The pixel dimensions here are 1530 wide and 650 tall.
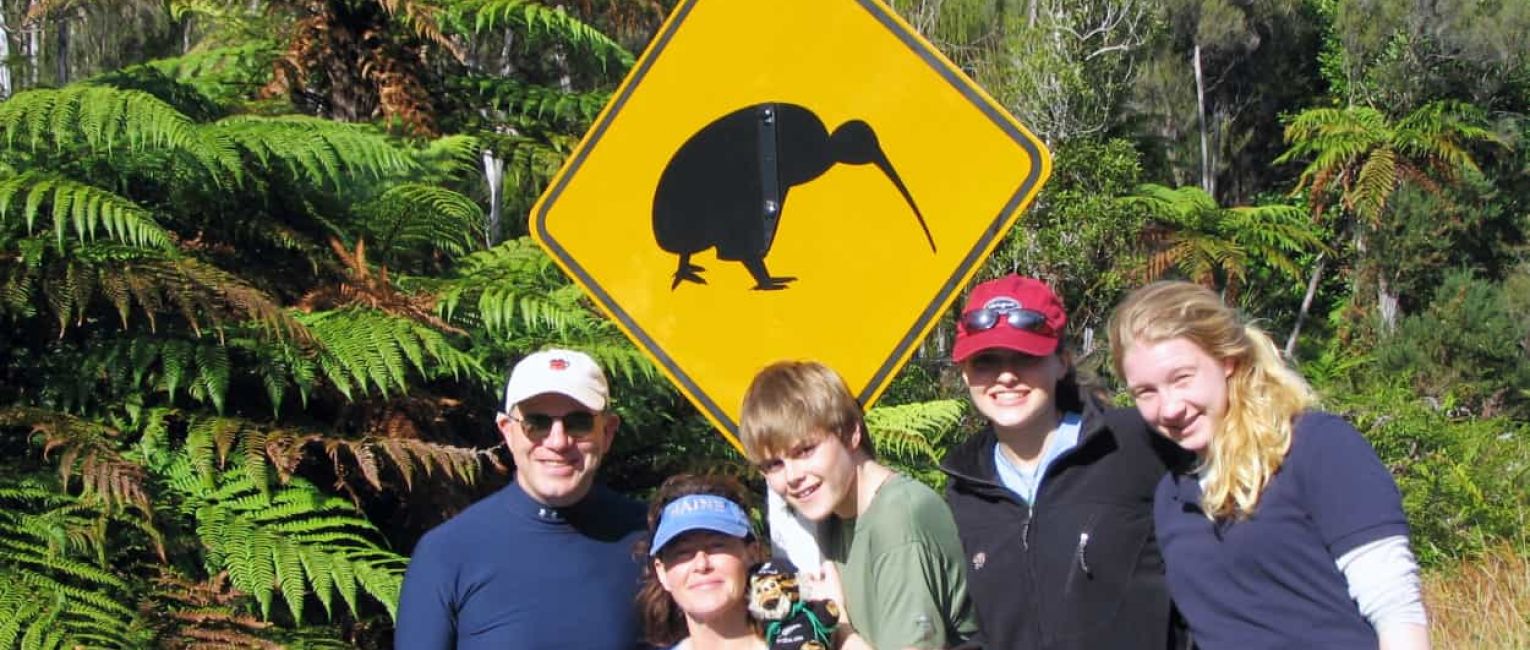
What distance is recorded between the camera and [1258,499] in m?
2.53

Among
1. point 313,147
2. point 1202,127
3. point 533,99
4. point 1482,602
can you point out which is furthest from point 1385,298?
point 313,147

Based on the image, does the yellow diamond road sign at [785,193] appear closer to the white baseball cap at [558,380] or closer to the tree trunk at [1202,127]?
the white baseball cap at [558,380]

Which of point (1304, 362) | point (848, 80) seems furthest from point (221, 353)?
point (1304, 362)

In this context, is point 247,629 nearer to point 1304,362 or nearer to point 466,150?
point 466,150

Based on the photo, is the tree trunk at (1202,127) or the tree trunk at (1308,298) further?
the tree trunk at (1202,127)

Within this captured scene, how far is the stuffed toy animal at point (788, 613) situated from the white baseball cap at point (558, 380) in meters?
0.55

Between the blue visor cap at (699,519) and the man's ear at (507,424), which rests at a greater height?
the man's ear at (507,424)

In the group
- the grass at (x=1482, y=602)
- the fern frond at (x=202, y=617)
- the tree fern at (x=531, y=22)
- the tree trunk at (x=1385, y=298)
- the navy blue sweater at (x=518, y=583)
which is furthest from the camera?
the tree trunk at (x=1385, y=298)

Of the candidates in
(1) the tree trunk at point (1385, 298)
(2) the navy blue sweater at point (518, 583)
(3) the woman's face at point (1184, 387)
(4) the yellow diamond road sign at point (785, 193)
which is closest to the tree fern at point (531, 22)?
(4) the yellow diamond road sign at point (785, 193)

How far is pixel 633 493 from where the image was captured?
4.60m

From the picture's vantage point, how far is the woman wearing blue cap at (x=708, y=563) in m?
Result: 2.81

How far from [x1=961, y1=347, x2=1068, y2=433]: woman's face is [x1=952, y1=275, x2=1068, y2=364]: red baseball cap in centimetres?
3

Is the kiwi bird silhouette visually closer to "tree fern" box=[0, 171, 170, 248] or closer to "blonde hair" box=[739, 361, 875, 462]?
"blonde hair" box=[739, 361, 875, 462]

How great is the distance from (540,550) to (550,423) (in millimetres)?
250
